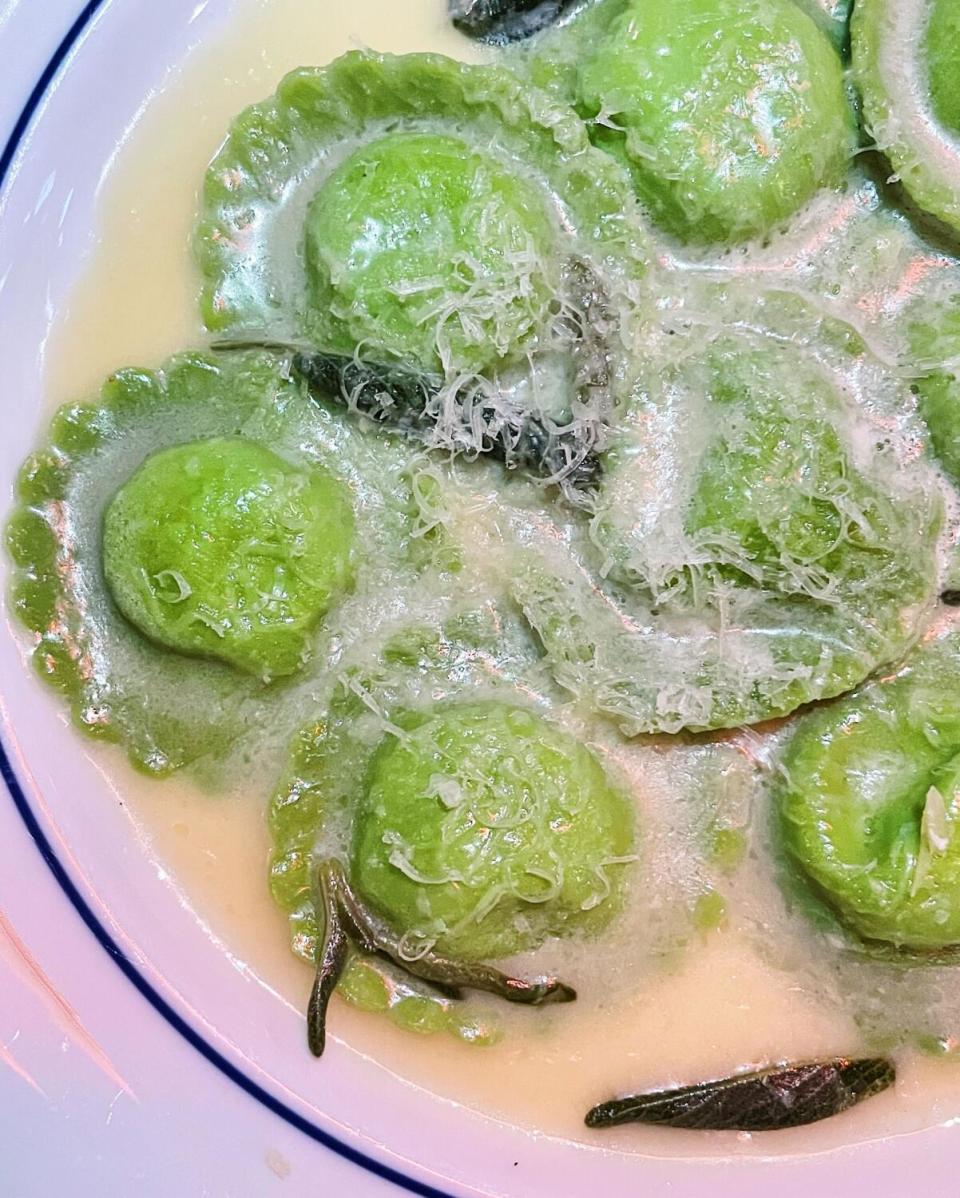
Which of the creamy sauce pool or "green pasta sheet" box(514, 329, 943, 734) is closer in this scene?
"green pasta sheet" box(514, 329, 943, 734)

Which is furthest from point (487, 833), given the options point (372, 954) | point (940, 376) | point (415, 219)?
point (940, 376)

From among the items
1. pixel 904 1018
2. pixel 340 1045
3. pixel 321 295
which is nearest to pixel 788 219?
pixel 321 295

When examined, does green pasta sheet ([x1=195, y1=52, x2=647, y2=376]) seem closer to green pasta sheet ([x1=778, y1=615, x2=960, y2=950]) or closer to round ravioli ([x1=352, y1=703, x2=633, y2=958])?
round ravioli ([x1=352, y1=703, x2=633, y2=958])

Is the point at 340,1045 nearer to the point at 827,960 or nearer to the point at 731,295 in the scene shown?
the point at 827,960

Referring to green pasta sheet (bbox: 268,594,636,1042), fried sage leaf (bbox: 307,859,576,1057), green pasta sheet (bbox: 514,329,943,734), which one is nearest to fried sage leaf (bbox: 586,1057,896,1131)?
fried sage leaf (bbox: 307,859,576,1057)

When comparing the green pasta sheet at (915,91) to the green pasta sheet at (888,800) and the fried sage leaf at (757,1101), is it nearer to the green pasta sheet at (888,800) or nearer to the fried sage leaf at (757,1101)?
the green pasta sheet at (888,800)
